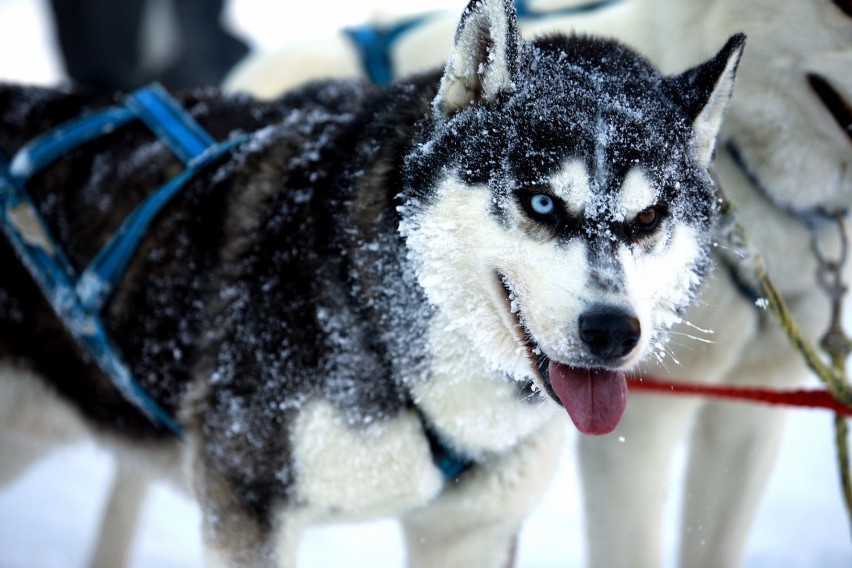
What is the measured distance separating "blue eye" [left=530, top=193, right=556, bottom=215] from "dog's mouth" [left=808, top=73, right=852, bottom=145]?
2.99ft

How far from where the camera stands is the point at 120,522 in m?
3.03

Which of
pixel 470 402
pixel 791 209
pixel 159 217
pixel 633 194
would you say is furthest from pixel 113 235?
pixel 791 209

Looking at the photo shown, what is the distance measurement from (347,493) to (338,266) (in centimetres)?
42

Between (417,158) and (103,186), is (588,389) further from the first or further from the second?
(103,186)

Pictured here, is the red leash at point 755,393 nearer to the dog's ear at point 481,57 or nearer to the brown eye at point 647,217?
the brown eye at point 647,217

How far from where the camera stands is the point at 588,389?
1.57 metres

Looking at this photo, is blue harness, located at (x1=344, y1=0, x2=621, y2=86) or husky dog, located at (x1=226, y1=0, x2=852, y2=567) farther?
blue harness, located at (x1=344, y1=0, x2=621, y2=86)

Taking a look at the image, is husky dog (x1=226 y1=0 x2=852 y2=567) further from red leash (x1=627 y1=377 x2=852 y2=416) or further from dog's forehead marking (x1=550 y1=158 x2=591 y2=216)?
dog's forehead marking (x1=550 y1=158 x2=591 y2=216)

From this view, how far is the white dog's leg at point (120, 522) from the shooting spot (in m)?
3.02

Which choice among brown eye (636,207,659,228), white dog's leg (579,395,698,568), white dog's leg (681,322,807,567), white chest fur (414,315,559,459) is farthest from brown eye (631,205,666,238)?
white dog's leg (681,322,807,567)

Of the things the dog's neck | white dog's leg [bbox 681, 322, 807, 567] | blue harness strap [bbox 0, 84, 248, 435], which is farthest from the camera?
white dog's leg [bbox 681, 322, 807, 567]

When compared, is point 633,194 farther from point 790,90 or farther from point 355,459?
point 790,90

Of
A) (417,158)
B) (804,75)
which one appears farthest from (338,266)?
(804,75)

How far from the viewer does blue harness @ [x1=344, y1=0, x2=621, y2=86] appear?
2.81 meters
